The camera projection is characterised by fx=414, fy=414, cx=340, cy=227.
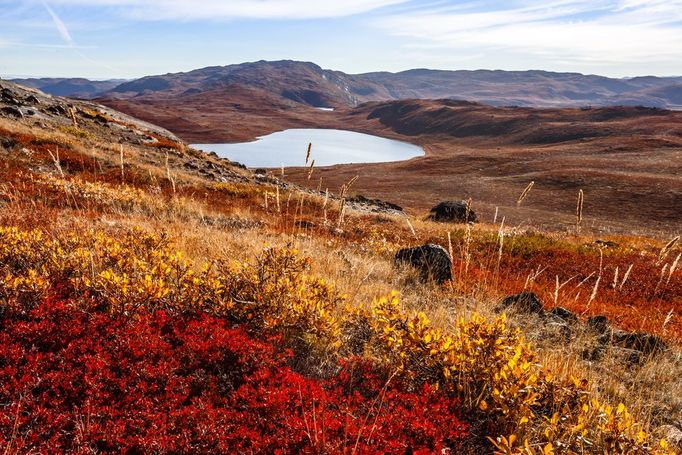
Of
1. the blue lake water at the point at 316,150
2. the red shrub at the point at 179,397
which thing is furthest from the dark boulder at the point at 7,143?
the blue lake water at the point at 316,150

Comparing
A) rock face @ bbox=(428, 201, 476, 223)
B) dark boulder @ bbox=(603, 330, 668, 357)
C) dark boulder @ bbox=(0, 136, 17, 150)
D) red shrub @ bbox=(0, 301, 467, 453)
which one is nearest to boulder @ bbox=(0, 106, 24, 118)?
dark boulder @ bbox=(0, 136, 17, 150)

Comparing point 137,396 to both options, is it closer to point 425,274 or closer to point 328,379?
point 328,379

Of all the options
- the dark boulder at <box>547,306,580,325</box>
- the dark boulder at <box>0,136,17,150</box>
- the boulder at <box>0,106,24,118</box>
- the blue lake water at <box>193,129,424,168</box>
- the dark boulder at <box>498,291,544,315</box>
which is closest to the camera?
the dark boulder at <box>547,306,580,325</box>

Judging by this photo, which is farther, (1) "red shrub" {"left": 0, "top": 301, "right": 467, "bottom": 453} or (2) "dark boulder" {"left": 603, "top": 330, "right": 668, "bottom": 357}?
(2) "dark boulder" {"left": 603, "top": 330, "right": 668, "bottom": 357}

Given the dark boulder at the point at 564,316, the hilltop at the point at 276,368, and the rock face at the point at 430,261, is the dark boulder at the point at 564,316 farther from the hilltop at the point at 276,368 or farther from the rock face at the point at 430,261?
the rock face at the point at 430,261

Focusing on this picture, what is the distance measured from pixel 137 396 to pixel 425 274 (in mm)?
6619

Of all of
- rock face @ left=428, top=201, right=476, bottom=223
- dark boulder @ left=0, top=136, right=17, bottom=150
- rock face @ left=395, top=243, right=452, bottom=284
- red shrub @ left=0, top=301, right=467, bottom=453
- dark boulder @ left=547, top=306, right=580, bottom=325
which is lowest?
rock face @ left=428, top=201, right=476, bottom=223

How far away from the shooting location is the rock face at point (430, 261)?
881 centimetres

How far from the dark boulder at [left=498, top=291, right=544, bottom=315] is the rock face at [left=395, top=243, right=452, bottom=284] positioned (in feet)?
5.02

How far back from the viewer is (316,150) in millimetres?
99562

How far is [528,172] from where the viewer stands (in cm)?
6003

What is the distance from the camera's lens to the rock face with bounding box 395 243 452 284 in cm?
881

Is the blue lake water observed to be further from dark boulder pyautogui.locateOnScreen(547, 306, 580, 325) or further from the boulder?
dark boulder pyautogui.locateOnScreen(547, 306, 580, 325)

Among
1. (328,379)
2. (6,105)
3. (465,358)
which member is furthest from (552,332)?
(6,105)
